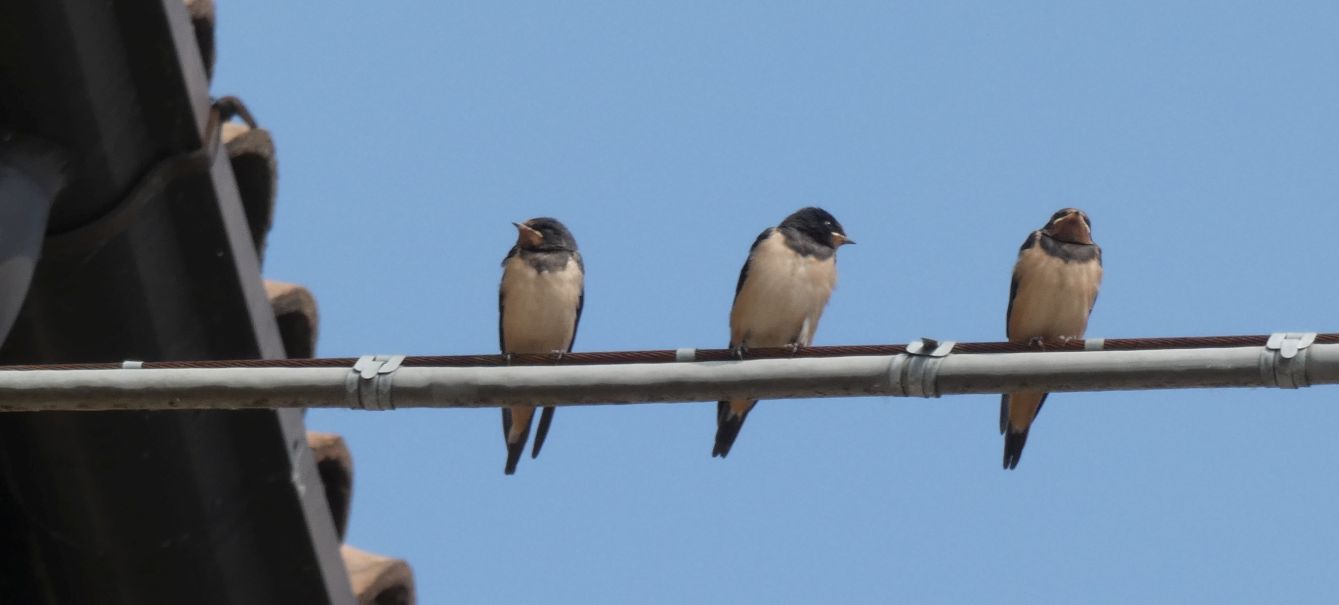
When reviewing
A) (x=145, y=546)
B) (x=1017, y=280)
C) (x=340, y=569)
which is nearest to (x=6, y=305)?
(x=145, y=546)

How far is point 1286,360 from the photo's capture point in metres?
5.16

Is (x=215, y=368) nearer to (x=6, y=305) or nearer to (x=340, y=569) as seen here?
(x=6, y=305)

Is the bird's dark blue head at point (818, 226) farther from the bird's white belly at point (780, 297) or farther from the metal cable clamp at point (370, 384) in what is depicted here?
the metal cable clamp at point (370, 384)

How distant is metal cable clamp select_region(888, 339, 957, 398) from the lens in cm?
558

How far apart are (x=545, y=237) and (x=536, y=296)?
0.33m

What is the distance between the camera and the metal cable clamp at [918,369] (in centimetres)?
558

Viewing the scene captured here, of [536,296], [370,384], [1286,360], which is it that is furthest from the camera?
[536,296]

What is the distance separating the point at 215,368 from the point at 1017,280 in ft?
16.2

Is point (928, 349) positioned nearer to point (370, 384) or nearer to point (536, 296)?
point (370, 384)

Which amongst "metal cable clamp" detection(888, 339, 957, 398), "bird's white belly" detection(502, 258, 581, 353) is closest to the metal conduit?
"metal cable clamp" detection(888, 339, 957, 398)

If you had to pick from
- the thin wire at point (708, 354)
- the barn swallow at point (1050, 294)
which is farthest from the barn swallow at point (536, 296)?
the thin wire at point (708, 354)

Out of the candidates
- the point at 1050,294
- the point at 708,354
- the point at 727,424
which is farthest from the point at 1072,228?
the point at 708,354

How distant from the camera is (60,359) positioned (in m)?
8.05

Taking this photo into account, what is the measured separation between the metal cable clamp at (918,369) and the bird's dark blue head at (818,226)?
4581 mm
